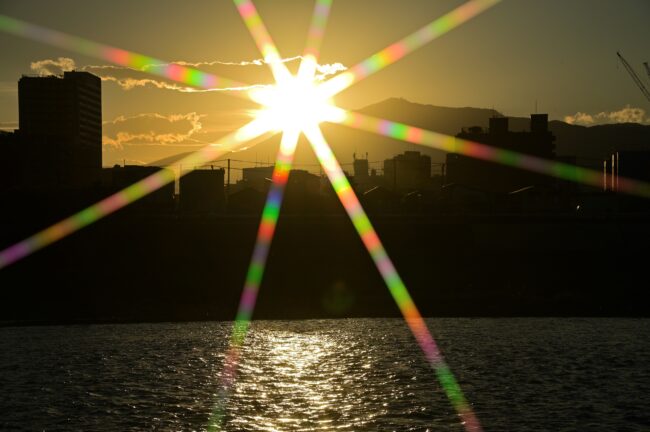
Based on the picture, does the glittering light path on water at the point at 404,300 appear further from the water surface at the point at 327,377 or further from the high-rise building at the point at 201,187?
the high-rise building at the point at 201,187

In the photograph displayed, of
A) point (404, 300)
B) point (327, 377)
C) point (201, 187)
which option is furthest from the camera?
point (201, 187)

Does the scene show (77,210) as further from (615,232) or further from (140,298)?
(615,232)

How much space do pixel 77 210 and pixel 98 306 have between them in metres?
46.8

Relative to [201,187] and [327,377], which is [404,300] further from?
[201,187]

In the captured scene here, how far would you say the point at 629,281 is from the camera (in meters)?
87.3

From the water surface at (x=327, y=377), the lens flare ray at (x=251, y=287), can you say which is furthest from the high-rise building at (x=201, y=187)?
the water surface at (x=327, y=377)

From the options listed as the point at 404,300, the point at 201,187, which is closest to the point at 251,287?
the point at 404,300

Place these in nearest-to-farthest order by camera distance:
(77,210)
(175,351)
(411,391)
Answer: (411,391), (175,351), (77,210)

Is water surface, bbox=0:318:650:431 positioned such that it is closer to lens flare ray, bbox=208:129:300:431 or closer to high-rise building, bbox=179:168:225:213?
lens flare ray, bbox=208:129:300:431

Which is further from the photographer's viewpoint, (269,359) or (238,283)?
(238,283)

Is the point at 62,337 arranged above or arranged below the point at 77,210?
below

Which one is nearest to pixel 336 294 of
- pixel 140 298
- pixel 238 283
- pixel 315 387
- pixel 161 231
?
pixel 238 283

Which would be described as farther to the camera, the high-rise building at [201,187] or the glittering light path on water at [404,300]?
the high-rise building at [201,187]

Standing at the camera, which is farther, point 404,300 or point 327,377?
point 404,300
